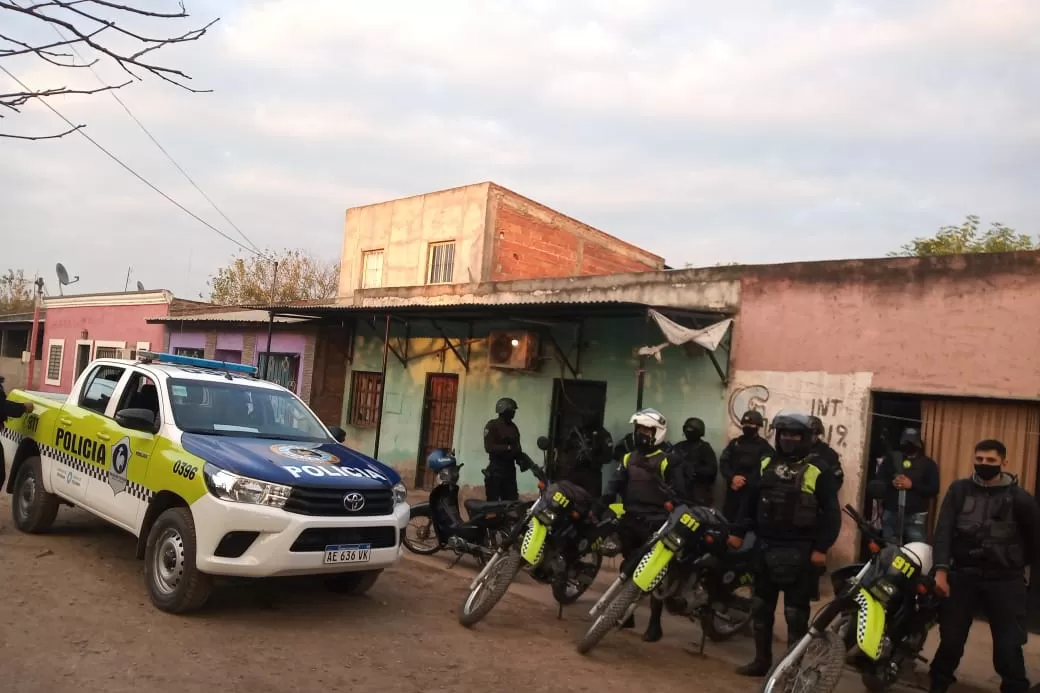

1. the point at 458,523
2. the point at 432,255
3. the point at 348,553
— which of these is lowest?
the point at 458,523

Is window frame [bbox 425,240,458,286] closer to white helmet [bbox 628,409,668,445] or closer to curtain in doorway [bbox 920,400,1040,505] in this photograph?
curtain in doorway [bbox 920,400,1040,505]

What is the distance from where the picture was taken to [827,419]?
9172 mm

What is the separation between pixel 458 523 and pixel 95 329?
72.0 feet

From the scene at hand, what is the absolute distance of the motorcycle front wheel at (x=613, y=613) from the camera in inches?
209

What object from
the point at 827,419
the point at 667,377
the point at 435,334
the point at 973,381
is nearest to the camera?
the point at 973,381

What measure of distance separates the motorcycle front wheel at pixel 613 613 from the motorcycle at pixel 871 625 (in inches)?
46.5

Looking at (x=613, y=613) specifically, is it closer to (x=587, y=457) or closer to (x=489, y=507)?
(x=489, y=507)

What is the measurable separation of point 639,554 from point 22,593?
4.33 m

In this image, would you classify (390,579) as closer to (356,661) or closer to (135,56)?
(356,661)

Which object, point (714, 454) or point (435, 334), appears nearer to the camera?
point (714, 454)

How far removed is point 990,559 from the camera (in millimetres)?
4914

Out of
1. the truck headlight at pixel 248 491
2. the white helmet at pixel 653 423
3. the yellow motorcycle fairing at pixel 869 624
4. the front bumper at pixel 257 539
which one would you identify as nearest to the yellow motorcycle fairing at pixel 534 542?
the white helmet at pixel 653 423

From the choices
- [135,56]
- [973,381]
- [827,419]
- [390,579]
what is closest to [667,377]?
[827,419]

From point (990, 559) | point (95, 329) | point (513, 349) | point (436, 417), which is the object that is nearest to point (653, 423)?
point (990, 559)
